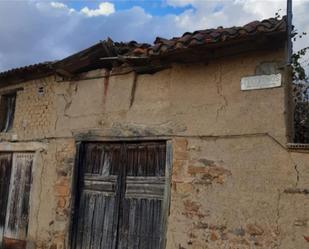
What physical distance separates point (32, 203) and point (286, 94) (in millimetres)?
5112

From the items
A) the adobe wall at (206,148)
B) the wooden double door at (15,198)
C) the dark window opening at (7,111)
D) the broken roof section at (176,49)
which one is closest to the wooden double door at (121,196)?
the adobe wall at (206,148)

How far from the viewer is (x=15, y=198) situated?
328 inches

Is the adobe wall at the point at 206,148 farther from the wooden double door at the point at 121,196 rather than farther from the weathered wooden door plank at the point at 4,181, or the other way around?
the weathered wooden door plank at the point at 4,181

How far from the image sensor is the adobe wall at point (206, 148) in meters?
4.96

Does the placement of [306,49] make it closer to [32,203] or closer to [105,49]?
[105,49]

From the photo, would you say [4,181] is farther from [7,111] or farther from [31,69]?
[31,69]

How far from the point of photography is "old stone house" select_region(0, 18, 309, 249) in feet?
16.6

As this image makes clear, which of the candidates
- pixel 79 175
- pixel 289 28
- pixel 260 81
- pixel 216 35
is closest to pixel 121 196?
pixel 79 175

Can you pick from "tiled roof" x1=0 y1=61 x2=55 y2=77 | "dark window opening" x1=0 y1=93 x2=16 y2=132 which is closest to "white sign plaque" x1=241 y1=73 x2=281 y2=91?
"tiled roof" x1=0 y1=61 x2=55 y2=77

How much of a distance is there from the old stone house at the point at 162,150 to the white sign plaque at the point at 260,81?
0.01m

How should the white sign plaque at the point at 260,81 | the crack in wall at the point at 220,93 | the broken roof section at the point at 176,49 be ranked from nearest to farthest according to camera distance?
1. the broken roof section at the point at 176,49
2. the white sign plaque at the point at 260,81
3. the crack in wall at the point at 220,93

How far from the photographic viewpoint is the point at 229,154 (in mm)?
5418

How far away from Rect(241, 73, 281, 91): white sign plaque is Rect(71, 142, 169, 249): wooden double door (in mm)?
1571

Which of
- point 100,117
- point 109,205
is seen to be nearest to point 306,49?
point 100,117
